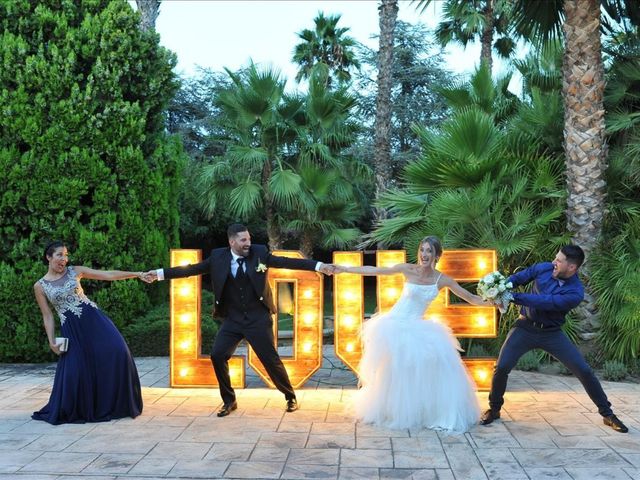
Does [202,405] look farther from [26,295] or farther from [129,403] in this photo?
[26,295]

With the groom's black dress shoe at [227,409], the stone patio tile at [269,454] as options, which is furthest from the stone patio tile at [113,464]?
the groom's black dress shoe at [227,409]

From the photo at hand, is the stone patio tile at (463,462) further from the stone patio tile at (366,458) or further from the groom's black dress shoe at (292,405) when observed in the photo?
the groom's black dress shoe at (292,405)

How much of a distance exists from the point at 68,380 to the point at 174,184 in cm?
566

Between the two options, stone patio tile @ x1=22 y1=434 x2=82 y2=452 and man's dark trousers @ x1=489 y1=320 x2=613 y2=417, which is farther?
man's dark trousers @ x1=489 y1=320 x2=613 y2=417

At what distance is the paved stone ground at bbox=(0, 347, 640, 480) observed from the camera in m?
4.97

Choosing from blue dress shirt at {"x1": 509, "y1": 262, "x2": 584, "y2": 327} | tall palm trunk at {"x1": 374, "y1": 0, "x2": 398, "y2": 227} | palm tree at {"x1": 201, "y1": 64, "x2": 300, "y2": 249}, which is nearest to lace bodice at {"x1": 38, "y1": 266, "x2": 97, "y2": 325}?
blue dress shirt at {"x1": 509, "y1": 262, "x2": 584, "y2": 327}

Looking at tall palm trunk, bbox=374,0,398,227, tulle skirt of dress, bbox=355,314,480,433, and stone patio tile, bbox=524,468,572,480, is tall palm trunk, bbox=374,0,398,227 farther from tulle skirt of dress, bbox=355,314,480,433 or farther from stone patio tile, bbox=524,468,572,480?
stone patio tile, bbox=524,468,572,480

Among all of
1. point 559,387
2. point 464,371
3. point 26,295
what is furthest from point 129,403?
point 559,387

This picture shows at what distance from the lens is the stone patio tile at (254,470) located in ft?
16.1

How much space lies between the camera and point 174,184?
37.9ft

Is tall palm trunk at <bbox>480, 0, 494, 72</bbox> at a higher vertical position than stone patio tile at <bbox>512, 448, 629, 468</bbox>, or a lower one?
higher

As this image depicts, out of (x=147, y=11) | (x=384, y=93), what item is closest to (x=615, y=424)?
(x=384, y=93)

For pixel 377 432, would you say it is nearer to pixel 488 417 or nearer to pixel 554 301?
pixel 488 417

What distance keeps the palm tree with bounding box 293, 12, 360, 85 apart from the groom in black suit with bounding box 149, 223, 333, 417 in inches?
779
